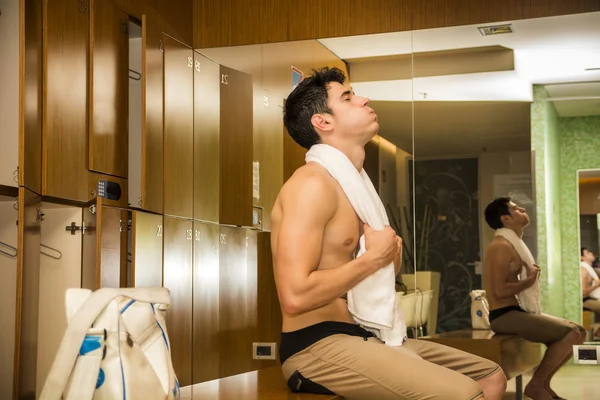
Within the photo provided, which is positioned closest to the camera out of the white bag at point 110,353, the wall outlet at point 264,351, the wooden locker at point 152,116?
the white bag at point 110,353

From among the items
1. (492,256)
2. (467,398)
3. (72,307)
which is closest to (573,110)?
(492,256)

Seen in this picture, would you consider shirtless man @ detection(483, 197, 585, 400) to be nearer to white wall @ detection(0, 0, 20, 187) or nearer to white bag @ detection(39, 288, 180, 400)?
white wall @ detection(0, 0, 20, 187)

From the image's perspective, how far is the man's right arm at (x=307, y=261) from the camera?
6.96 ft


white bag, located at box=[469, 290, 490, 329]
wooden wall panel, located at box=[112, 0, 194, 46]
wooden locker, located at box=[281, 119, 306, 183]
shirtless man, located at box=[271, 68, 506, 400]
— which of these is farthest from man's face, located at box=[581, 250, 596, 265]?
wooden wall panel, located at box=[112, 0, 194, 46]

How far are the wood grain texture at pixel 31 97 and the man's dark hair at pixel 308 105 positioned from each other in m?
1.00

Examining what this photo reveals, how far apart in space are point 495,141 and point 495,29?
544mm

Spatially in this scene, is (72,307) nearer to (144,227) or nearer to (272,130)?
(144,227)

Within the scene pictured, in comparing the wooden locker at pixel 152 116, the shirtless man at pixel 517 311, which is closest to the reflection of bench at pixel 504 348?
the shirtless man at pixel 517 311

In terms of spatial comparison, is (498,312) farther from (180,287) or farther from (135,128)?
(135,128)

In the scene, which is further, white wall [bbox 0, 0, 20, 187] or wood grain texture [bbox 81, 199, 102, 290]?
wood grain texture [bbox 81, 199, 102, 290]

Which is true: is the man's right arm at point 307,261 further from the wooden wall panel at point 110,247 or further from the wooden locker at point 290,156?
the wooden locker at point 290,156

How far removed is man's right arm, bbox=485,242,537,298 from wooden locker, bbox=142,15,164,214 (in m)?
1.61

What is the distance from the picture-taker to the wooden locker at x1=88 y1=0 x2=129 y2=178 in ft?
11.5

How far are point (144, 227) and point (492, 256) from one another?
167cm
